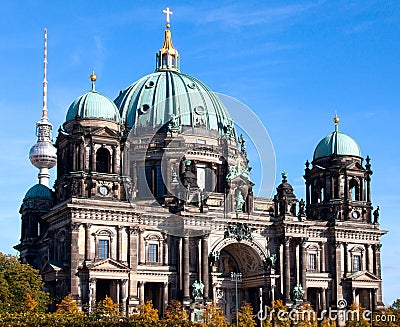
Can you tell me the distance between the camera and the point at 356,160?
121 meters

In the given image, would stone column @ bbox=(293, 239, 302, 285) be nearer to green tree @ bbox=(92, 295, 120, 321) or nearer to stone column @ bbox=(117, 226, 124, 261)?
stone column @ bbox=(117, 226, 124, 261)

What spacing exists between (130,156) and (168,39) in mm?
29397

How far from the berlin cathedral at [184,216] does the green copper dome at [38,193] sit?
179 mm

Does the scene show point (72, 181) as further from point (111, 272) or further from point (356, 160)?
point (356, 160)

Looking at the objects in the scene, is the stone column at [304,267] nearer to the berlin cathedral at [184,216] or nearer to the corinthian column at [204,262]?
the berlin cathedral at [184,216]

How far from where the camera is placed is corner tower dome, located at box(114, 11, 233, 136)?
121250 millimetres

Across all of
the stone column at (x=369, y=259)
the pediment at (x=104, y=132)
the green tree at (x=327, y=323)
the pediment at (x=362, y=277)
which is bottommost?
the green tree at (x=327, y=323)

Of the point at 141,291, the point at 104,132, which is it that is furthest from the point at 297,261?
the point at 104,132

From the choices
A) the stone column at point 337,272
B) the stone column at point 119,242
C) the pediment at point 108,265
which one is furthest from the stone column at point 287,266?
the stone column at point 119,242

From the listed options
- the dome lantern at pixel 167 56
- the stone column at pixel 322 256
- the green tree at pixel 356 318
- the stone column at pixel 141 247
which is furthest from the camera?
the dome lantern at pixel 167 56

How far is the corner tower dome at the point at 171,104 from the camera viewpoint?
12125 cm

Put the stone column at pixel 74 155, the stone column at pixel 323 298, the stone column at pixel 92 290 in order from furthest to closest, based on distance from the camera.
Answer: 1. the stone column at pixel 323 298
2. the stone column at pixel 74 155
3. the stone column at pixel 92 290

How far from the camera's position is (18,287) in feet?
300

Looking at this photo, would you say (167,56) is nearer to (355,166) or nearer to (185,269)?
(355,166)
